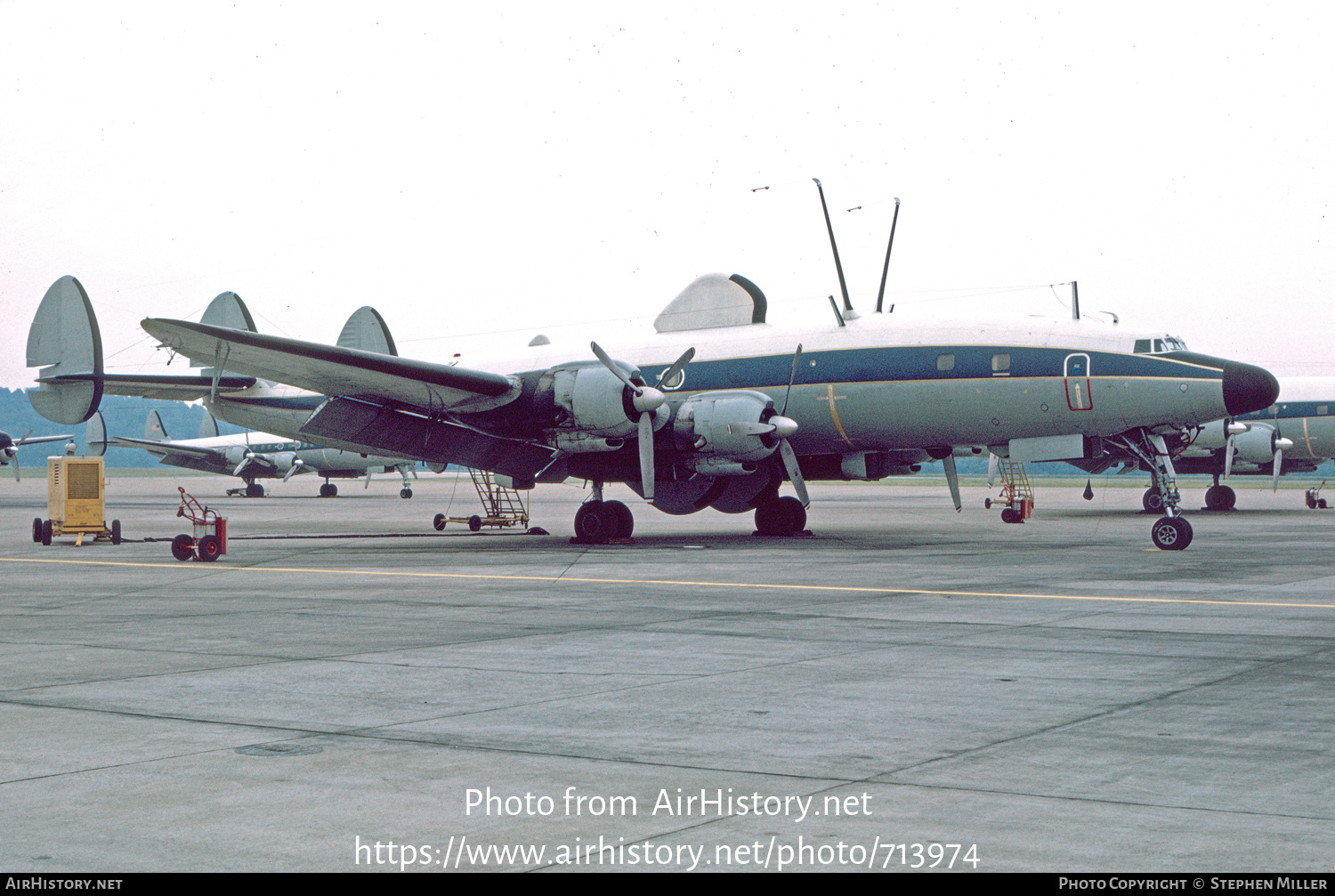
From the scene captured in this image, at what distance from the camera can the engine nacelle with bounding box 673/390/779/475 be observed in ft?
72.4

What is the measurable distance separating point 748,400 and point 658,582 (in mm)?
7604

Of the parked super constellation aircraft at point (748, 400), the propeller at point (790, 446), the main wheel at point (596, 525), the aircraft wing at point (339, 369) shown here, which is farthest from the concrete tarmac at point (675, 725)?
the main wheel at point (596, 525)

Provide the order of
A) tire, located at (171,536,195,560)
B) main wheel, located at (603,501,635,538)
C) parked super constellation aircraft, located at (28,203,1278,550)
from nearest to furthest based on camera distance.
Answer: tire, located at (171,536,195,560)
parked super constellation aircraft, located at (28,203,1278,550)
main wheel, located at (603,501,635,538)

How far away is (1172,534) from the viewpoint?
66.9 feet

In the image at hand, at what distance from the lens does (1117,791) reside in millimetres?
5070

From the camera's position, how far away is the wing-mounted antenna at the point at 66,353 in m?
23.3

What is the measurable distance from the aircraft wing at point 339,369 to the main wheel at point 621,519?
3.07 m

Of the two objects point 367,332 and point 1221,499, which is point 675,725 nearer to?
point 367,332

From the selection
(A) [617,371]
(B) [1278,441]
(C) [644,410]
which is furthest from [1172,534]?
(B) [1278,441]

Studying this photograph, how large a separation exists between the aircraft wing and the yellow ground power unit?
567 centimetres

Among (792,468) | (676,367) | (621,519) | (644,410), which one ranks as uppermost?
(676,367)

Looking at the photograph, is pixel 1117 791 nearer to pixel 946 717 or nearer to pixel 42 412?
pixel 946 717

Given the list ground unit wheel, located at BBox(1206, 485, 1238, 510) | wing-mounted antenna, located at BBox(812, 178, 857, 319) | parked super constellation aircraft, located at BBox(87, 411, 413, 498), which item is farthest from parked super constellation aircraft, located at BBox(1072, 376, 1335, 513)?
parked super constellation aircraft, located at BBox(87, 411, 413, 498)

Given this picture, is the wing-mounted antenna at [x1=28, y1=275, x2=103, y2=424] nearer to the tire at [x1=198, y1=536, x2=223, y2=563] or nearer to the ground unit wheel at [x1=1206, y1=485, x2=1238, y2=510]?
the tire at [x1=198, y1=536, x2=223, y2=563]
